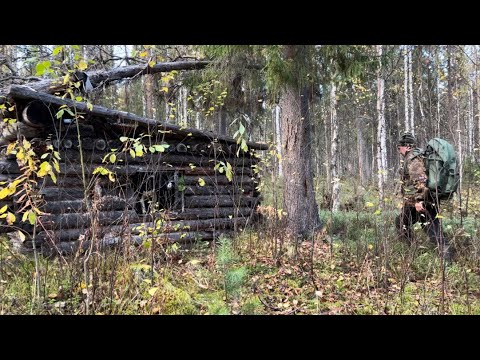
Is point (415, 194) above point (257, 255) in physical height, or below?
above

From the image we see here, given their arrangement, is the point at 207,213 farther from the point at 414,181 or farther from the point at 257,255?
the point at 414,181

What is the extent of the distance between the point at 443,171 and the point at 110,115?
258 inches

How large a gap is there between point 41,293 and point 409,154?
6.82m

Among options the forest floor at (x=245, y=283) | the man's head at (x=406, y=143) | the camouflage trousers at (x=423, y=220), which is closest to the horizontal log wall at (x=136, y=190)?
the forest floor at (x=245, y=283)

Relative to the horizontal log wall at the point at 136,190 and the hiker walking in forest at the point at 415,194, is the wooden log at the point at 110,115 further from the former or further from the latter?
the hiker walking in forest at the point at 415,194

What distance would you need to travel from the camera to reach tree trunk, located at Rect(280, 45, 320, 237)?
823 centimetres

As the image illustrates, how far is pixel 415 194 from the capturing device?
6.89 m

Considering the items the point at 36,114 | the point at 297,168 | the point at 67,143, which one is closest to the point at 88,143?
the point at 67,143

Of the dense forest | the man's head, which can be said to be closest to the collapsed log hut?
the dense forest

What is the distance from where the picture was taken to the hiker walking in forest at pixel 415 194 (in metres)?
6.70

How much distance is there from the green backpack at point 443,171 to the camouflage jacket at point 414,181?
16 cm

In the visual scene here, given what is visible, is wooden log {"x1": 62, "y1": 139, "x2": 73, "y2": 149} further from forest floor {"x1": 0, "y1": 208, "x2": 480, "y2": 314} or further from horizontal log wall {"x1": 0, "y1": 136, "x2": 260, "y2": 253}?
forest floor {"x1": 0, "y1": 208, "x2": 480, "y2": 314}
